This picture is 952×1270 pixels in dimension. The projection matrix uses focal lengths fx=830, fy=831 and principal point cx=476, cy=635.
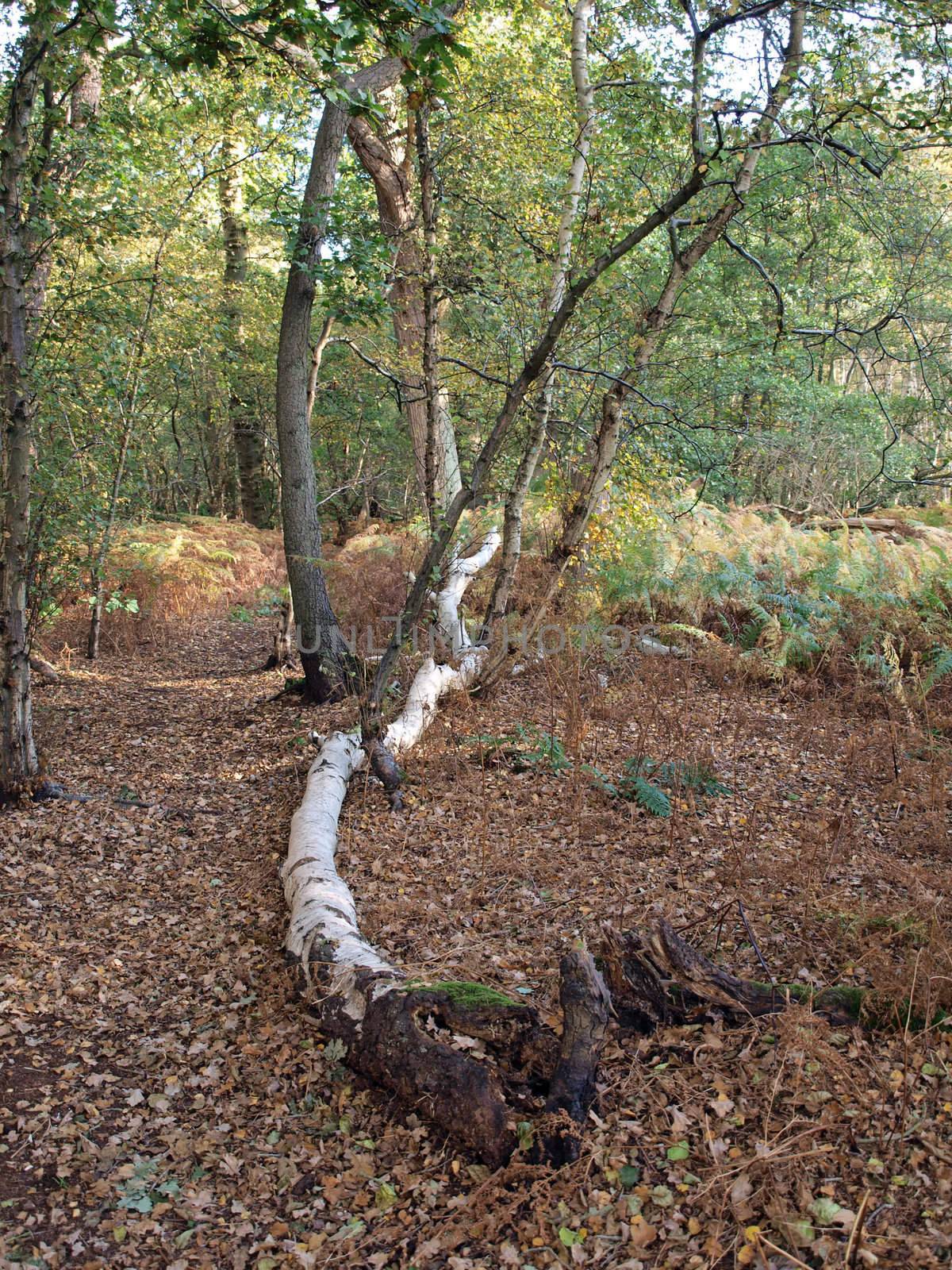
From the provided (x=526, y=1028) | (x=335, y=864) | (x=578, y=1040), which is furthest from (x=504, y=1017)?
(x=335, y=864)

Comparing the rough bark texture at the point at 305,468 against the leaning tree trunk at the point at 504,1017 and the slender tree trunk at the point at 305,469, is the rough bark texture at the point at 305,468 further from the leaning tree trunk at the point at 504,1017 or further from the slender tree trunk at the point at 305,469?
the leaning tree trunk at the point at 504,1017

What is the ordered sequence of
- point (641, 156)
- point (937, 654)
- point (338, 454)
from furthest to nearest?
1. point (338, 454)
2. point (937, 654)
3. point (641, 156)

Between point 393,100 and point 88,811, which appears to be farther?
point 393,100

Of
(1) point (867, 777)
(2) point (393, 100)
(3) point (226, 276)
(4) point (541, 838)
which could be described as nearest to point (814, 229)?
(1) point (867, 777)

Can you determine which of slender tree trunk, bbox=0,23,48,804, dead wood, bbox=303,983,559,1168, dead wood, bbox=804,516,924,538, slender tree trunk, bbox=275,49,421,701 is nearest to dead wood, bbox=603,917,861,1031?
dead wood, bbox=303,983,559,1168

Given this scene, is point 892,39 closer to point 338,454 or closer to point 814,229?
point 814,229

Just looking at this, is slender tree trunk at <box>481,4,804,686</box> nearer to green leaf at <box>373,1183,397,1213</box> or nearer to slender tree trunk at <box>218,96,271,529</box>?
slender tree trunk at <box>218,96,271,529</box>

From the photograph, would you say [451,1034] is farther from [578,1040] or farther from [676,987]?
[676,987]

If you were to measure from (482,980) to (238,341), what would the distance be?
38.4ft

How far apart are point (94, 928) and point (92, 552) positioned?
505 centimetres

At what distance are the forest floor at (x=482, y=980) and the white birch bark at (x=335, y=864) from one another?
19 centimetres

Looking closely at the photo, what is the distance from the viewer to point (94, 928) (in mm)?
4055

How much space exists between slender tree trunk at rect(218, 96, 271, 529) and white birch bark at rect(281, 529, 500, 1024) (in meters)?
3.48

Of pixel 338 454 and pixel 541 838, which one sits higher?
pixel 338 454
